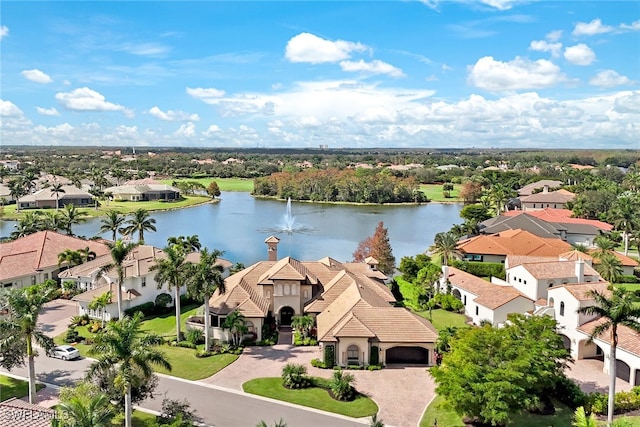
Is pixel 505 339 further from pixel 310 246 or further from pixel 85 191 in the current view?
pixel 85 191

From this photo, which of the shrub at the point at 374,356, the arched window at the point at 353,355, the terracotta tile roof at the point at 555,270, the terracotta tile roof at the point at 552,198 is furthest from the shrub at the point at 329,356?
the terracotta tile roof at the point at 552,198

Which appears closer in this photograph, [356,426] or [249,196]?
[356,426]

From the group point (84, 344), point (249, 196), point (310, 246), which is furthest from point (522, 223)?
point (249, 196)

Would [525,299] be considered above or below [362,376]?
above

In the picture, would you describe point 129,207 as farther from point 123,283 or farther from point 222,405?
point 222,405

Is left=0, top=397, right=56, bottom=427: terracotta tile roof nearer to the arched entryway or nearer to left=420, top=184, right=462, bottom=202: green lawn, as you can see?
the arched entryway

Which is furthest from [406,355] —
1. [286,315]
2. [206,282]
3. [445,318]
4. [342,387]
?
[206,282]

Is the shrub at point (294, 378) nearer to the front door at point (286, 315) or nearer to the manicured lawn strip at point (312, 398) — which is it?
the manicured lawn strip at point (312, 398)

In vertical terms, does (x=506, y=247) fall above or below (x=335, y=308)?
above
